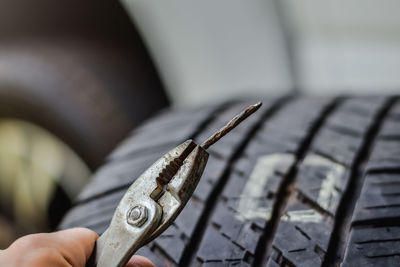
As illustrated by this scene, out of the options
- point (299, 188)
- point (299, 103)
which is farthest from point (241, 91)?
point (299, 188)

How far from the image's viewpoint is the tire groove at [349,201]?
743mm

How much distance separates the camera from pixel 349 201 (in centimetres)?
81

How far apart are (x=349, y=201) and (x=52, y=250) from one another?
0.39m

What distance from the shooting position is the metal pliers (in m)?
0.61

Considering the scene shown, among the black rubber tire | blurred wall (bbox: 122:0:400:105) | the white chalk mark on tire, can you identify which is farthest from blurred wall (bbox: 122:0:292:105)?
the white chalk mark on tire

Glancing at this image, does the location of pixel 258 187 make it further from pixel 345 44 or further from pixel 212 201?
pixel 345 44

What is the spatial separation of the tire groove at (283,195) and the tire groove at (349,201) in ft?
0.24

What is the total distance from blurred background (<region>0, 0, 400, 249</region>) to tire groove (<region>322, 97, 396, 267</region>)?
31 cm

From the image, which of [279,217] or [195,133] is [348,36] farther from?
[279,217]

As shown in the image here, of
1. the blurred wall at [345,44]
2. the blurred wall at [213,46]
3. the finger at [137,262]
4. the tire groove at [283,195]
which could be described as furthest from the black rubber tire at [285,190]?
the blurred wall at [345,44]

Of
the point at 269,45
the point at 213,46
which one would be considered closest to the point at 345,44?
the point at 269,45

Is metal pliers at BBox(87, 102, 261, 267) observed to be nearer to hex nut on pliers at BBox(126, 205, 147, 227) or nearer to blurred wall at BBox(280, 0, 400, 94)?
hex nut on pliers at BBox(126, 205, 147, 227)

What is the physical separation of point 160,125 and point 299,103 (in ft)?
0.82

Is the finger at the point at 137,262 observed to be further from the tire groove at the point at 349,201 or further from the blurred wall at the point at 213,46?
the blurred wall at the point at 213,46
